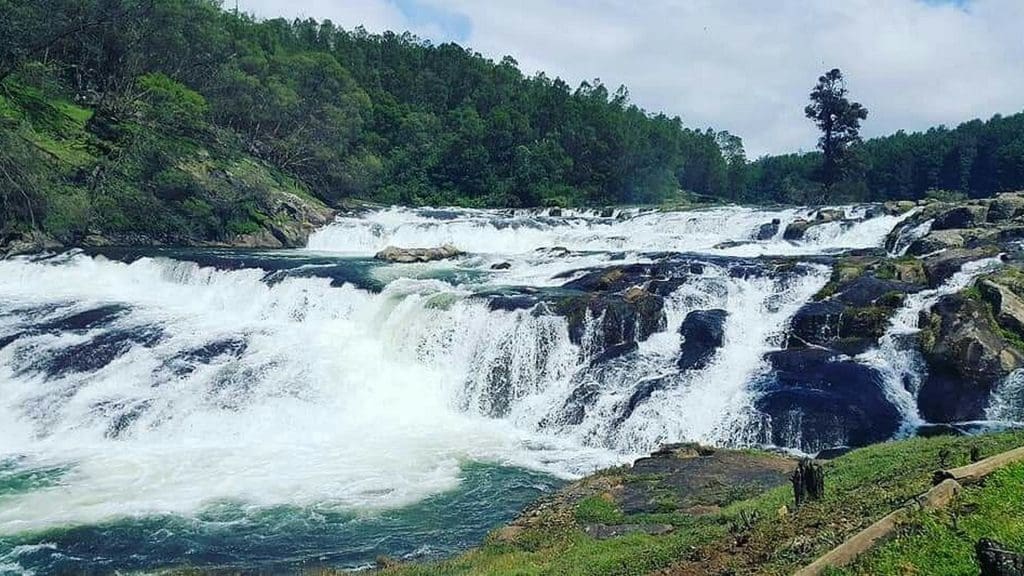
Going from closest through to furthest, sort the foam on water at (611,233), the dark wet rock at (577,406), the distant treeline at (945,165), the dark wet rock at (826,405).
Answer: the dark wet rock at (826,405) → the dark wet rock at (577,406) → the foam on water at (611,233) → the distant treeline at (945,165)

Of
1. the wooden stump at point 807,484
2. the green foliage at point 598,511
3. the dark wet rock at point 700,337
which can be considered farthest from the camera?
the dark wet rock at point 700,337

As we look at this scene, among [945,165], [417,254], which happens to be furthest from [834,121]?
[417,254]

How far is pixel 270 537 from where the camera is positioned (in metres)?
10.4

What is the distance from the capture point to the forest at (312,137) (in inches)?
1258

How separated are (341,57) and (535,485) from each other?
67471 mm

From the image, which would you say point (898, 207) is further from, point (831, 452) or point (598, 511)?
point (598, 511)

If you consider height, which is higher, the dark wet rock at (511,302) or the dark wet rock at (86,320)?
the dark wet rock at (511,302)

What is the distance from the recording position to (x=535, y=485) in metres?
12.3

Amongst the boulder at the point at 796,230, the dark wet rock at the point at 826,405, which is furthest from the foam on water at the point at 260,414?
the boulder at the point at 796,230

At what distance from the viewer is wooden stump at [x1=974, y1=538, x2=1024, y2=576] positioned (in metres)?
4.14

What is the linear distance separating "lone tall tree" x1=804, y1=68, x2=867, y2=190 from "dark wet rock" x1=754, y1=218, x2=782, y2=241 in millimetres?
22431

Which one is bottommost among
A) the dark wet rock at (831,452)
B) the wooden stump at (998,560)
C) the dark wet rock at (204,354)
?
the dark wet rock at (831,452)

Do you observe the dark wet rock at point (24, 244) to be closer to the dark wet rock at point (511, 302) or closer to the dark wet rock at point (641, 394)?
the dark wet rock at point (511, 302)

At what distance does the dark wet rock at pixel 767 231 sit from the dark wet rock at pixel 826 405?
15704 mm
